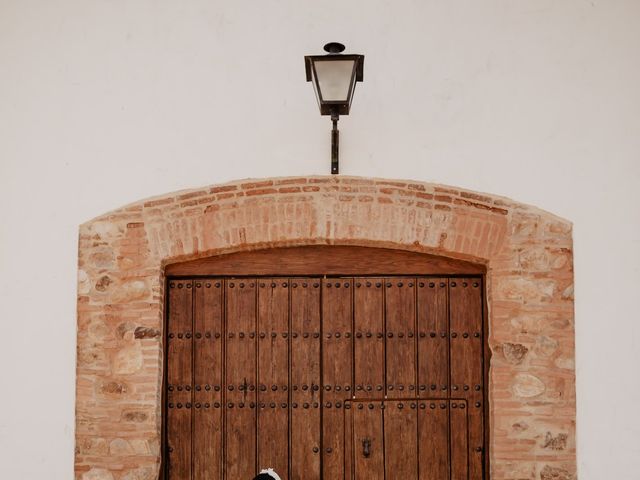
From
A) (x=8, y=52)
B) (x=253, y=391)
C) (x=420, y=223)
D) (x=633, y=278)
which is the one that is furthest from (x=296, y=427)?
(x=8, y=52)

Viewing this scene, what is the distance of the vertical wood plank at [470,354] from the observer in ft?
16.8

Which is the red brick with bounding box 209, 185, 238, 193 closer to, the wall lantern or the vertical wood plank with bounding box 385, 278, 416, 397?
the wall lantern

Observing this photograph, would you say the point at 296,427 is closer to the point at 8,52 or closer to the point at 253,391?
the point at 253,391

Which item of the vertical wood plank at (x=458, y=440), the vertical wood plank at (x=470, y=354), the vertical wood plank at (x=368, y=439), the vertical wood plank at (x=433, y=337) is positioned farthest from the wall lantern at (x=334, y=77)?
the vertical wood plank at (x=458, y=440)

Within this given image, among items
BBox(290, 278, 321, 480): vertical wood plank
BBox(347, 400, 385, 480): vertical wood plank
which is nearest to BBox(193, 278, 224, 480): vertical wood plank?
BBox(290, 278, 321, 480): vertical wood plank

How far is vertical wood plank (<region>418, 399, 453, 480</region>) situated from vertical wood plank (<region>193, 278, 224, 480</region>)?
129 centimetres

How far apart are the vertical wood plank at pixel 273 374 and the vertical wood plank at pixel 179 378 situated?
0.46 meters

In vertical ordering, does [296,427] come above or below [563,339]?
below

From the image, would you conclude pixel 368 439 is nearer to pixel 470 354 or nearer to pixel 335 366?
pixel 335 366

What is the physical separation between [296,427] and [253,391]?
1.18 feet

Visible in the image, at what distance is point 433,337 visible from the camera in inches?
205

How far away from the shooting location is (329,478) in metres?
5.11

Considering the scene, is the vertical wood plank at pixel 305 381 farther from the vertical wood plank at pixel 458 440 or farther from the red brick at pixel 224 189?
the vertical wood plank at pixel 458 440

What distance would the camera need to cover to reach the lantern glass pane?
15.6 feet
